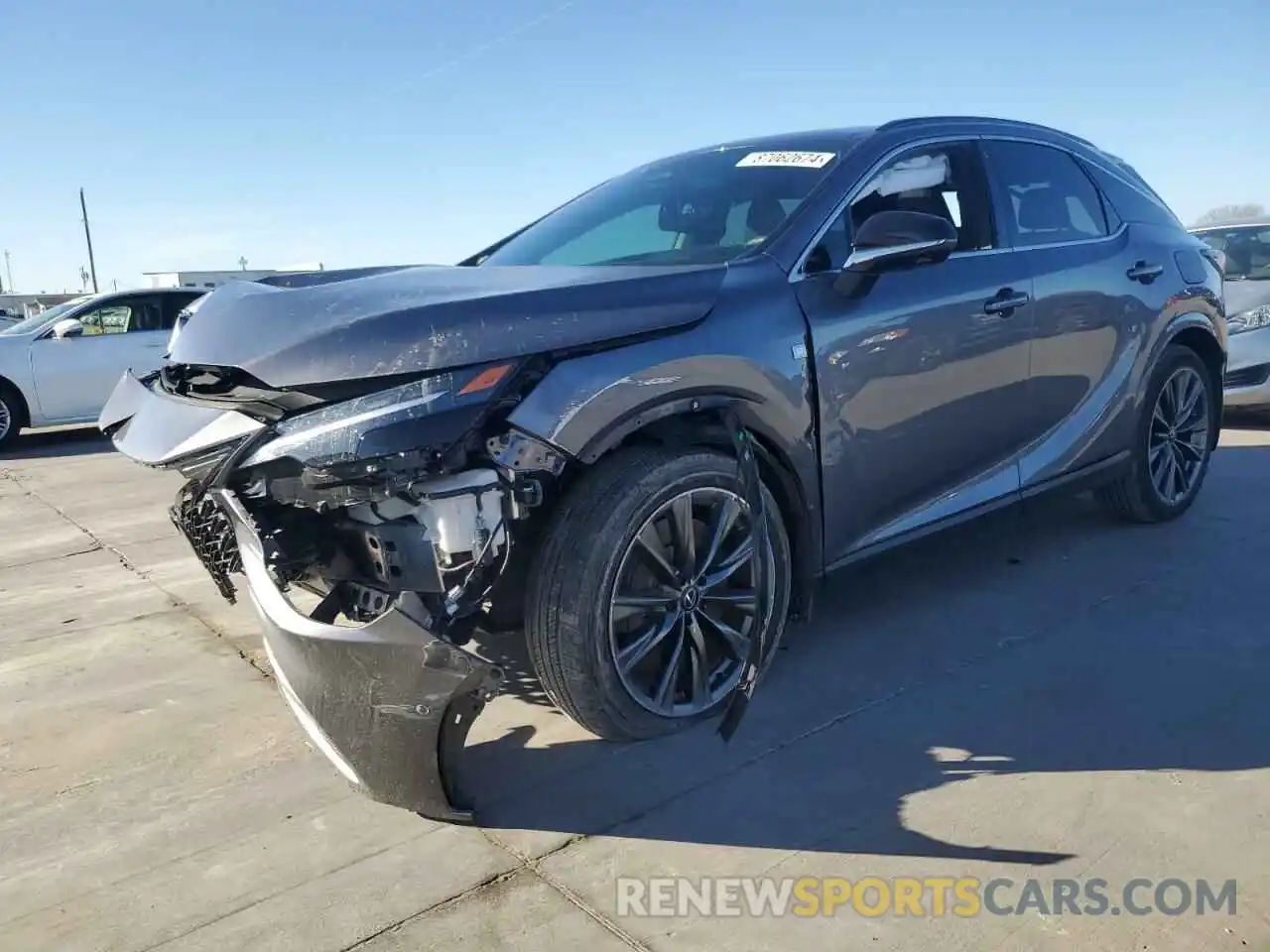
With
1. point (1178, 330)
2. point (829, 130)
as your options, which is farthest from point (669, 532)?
point (1178, 330)

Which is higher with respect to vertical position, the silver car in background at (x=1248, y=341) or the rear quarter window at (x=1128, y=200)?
the rear quarter window at (x=1128, y=200)

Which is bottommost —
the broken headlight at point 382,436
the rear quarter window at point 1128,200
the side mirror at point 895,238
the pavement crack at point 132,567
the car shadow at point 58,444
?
the car shadow at point 58,444

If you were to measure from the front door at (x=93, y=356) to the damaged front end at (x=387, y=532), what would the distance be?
8646mm

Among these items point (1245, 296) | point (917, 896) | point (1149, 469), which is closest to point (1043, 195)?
point (1149, 469)

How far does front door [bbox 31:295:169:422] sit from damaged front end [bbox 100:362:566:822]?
28.4 feet

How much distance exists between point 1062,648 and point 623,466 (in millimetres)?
1768

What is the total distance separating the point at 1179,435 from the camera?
4828 millimetres

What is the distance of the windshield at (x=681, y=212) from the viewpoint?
3279 mm

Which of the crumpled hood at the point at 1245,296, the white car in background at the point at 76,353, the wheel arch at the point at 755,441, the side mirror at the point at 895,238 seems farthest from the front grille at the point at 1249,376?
the white car in background at the point at 76,353

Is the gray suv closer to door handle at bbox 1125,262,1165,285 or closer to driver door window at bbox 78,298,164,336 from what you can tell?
door handle at bbox 1125,262,1165,285

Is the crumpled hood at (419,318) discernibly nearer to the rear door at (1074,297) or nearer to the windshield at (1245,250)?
the rear door at (1074,297)

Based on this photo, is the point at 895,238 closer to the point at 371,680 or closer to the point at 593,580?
the point at 593,580

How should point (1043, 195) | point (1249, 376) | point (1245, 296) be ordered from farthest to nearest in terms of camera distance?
point (1245, 296), point (1249, 376), point (1043, 195)

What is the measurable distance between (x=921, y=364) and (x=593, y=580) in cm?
→ 145
